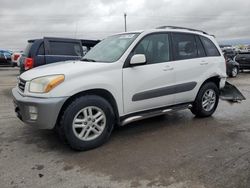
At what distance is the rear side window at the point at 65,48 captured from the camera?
30.9 feet

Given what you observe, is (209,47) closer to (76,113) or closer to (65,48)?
(76,113)

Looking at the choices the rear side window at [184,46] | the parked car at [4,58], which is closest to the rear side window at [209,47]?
the rear side window at [184,46]

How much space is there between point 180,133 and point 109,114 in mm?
1457

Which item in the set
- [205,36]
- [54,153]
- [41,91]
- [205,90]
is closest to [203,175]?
[54,153]

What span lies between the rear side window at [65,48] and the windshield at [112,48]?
4168mm

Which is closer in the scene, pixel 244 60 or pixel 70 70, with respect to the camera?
pixel 70 70

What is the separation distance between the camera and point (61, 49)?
9.62 m

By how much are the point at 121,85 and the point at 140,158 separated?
1.20 meters

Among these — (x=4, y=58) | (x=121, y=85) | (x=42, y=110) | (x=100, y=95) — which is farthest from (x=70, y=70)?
(x=4, y=58)

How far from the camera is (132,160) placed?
3980 mm

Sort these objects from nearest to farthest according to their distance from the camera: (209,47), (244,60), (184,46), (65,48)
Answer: (184,46) → (209,47) → (65,48) → (244,60)

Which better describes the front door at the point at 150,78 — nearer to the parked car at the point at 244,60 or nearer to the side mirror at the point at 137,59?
the side mirror at the point at 137,59

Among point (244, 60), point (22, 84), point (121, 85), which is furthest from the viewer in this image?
point (244, 60)

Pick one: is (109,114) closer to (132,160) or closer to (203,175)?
(132,160)
